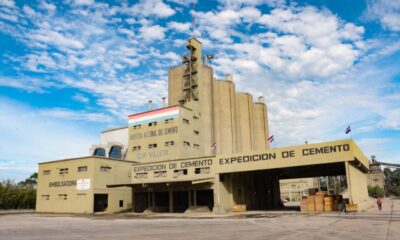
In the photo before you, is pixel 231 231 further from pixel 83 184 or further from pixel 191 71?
pixel 191 71

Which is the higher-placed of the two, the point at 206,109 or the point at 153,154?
the point at 206,109

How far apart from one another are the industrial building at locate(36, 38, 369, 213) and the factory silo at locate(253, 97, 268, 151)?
4.16 ft

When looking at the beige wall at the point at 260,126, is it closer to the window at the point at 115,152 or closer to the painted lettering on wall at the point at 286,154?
the window at the point at 115,152

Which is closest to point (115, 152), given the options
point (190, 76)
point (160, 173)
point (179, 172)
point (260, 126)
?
point (190, 76)

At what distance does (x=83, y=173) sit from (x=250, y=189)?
90.3 ft

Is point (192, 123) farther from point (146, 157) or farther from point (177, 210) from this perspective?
point (177, 210)

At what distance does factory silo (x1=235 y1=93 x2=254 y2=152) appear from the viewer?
277 ft

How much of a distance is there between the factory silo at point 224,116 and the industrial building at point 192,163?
0.23m

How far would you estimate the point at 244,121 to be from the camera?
88.1 m

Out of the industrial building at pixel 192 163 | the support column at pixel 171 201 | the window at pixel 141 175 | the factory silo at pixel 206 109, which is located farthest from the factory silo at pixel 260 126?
the support column at pixel 171 201

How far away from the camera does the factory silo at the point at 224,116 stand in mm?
77000

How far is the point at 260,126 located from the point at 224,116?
1852cm

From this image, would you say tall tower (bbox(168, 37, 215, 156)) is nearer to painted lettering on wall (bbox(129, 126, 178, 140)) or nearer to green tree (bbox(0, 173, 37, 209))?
painted lettering on wall (bbox(129, 126, 178, 140))

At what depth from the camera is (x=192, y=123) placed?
6900 centimetres
